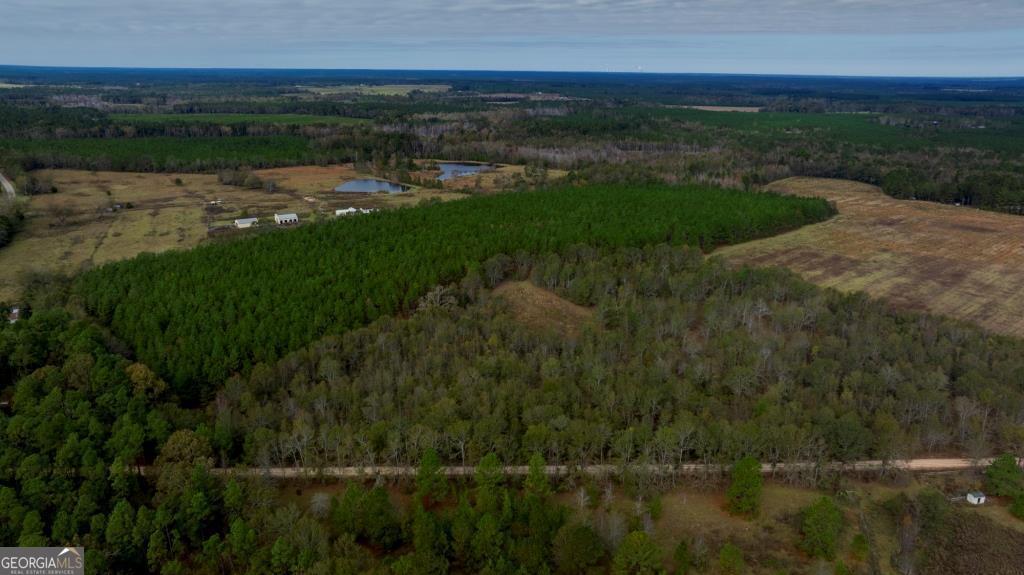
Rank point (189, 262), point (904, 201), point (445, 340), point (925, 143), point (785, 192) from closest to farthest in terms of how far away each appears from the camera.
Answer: point (445, 340)
point (189, 262)
point (904, 201)
point (785, 192)
point (925, 143)

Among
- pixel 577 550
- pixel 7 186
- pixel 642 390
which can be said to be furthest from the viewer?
pixel 7 186

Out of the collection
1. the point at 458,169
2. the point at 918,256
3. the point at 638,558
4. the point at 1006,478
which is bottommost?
the point at 1006,478

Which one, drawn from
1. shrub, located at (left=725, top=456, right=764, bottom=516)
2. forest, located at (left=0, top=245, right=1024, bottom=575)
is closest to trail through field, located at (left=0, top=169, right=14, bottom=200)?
forest, located at (left=0, top=245, right=1024, bottom=575)

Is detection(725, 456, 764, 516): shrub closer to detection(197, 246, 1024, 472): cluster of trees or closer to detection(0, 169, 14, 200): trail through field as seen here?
detection(197, 246, 1024, 472): cluster of trees

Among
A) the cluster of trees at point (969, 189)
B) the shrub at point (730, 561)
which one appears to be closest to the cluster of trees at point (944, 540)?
the shrub at point (730, 561)

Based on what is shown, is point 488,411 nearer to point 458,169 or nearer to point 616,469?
point 616,469

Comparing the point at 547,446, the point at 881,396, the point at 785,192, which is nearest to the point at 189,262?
the point at 547,446

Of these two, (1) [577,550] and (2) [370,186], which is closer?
(1) [577,550]

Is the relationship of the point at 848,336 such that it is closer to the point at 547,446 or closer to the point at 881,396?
the point at 881,396

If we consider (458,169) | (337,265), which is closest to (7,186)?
(458,169)
